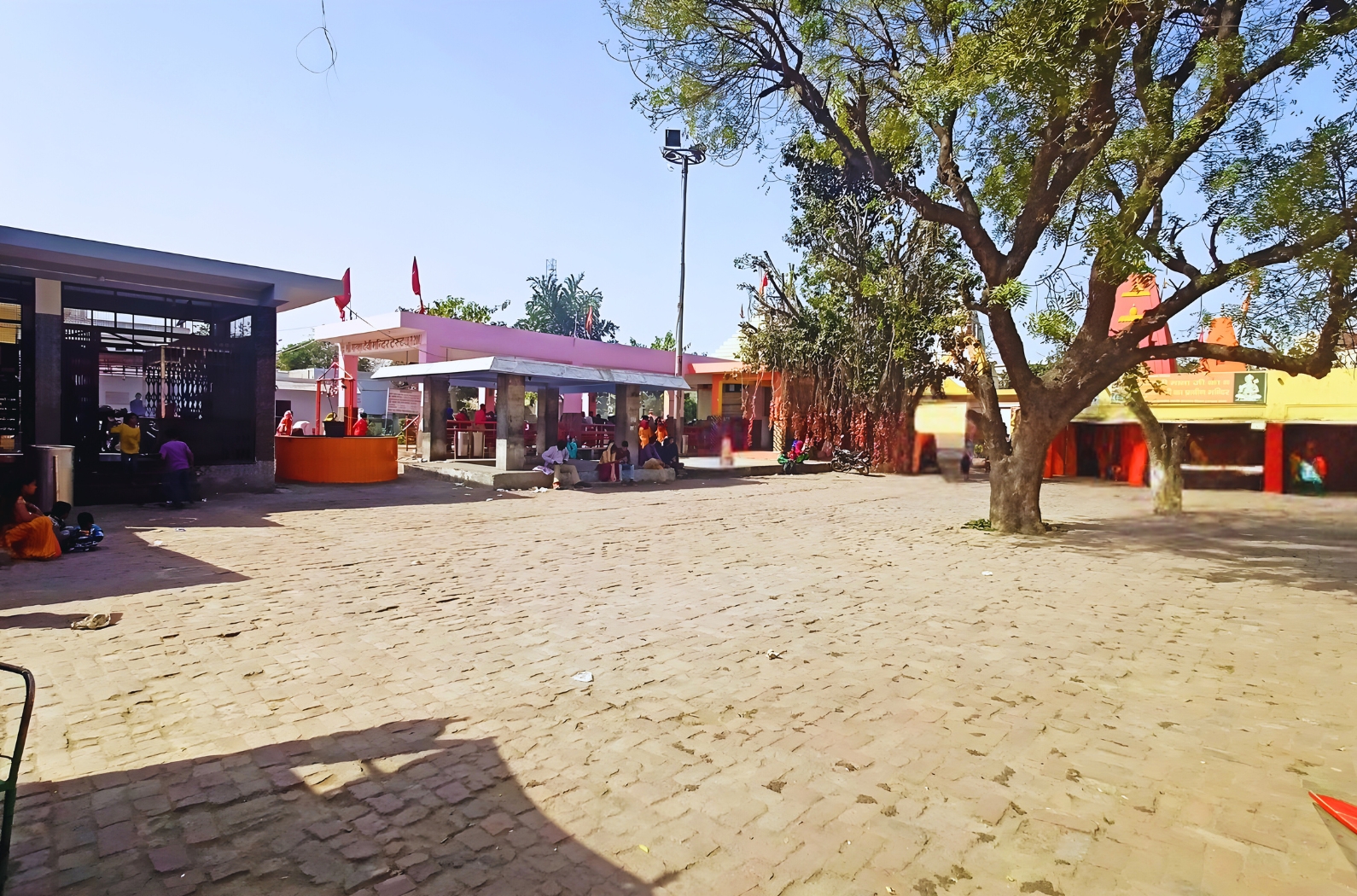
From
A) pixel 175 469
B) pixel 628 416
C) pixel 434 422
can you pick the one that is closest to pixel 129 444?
pixel 175 469

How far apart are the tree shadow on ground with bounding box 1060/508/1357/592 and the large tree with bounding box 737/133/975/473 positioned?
908cm

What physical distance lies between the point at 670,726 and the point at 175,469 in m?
11.4

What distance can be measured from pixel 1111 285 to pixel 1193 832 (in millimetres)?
9002

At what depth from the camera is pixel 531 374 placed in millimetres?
18078

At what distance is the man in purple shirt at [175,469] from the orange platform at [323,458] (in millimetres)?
4129

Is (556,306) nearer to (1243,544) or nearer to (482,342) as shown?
(482,342)

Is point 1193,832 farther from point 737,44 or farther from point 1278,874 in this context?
point 737,44

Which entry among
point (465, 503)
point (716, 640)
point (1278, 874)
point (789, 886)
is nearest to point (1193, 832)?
point (1278, 874)

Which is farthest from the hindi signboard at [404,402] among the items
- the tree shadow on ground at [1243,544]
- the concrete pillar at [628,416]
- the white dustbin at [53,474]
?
the tree shadow on ground at [1243,544]

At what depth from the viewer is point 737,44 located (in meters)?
11.7

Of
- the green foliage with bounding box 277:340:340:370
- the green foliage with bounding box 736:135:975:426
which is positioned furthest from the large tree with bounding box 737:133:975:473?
the green foliage with bounding box 277:340:340:370

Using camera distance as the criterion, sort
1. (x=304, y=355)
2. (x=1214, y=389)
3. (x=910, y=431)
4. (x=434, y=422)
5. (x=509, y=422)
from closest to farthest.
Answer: (x=509, y=422) < (x=434, y=422) < (x=1214, y=389) < (x=910, y=431) < (x=304, y=355)

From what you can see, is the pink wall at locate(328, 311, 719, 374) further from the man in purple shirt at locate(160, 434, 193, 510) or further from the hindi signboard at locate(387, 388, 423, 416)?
the man in purple shirt at locate(160, 434, 193, 510)

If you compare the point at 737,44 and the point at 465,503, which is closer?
Answer: the point at 737,44
